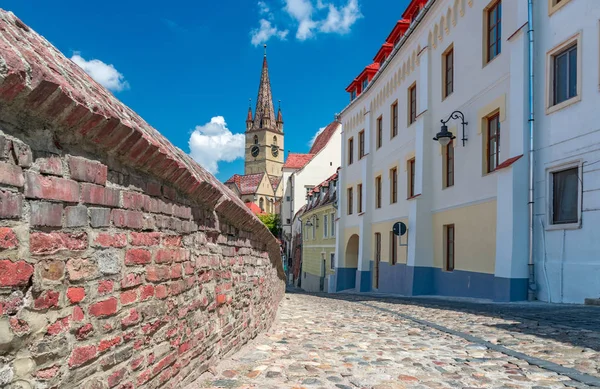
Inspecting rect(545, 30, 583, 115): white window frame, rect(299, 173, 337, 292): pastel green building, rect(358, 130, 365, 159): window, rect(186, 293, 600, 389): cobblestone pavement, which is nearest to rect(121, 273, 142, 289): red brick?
rect(186, 293, 600, 389): cobblestone pavement

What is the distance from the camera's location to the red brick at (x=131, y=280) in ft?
9.93

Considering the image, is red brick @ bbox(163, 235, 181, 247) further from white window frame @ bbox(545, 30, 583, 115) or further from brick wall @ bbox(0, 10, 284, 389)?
white window frame @ bbox(545, 30, 583, 115)

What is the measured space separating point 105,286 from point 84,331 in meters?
0.27

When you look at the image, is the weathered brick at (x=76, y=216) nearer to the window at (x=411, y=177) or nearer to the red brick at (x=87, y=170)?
the red brick at (x=87, y=170)

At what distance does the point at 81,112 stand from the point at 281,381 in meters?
3.02

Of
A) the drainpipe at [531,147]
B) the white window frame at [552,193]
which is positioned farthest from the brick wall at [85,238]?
the drainpipe at [531,147]

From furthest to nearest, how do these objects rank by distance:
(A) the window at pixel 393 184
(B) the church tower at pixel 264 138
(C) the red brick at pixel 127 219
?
(B) the church tower at pixel 264 138
(A) the window at pixel 393 184
(C) the red brick at pixel 127 219

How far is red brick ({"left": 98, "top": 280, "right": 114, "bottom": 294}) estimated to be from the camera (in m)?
2.77

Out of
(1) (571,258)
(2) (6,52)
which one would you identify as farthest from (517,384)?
(1) (571,258)

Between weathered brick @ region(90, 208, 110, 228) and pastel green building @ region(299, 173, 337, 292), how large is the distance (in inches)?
1100

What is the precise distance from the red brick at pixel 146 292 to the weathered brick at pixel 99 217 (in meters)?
0.60

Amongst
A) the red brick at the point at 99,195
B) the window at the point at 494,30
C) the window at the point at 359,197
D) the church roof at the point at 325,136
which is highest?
the church roof at the point at 325,136

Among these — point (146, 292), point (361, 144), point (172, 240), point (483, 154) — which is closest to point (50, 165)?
point (146, 292)

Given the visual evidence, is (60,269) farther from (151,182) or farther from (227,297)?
(227,297)
